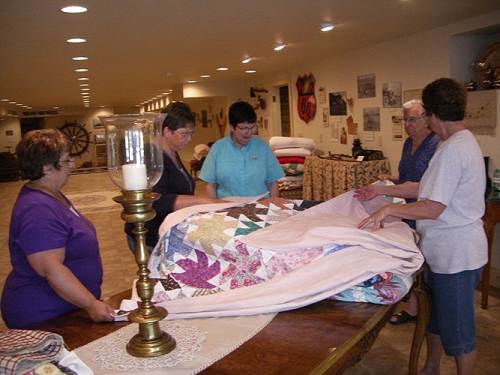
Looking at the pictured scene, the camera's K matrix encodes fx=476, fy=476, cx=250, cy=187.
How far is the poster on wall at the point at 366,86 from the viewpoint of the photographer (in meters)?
4.90

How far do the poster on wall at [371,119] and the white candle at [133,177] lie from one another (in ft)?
13.7

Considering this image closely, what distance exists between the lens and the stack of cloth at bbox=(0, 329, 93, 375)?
2.74 ft

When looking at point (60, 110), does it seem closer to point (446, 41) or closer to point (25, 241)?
point (446, 41)

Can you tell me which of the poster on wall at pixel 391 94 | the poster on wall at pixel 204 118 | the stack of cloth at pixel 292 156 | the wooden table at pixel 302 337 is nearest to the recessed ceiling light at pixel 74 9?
the wooden table at pixel 302 337

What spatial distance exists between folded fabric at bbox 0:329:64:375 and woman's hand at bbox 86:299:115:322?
0.38 meters

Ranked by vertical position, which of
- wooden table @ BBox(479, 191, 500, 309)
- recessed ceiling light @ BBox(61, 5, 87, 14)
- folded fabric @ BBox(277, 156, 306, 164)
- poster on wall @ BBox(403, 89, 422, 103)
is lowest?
wooden table @ BBox(479, 191, 500, 309)

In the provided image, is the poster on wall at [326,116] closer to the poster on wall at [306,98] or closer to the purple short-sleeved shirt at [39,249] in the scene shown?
the poster on wall at [306,98]

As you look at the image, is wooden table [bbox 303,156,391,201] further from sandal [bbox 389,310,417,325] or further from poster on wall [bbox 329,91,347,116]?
sandal [bbox 389,310,417,325]

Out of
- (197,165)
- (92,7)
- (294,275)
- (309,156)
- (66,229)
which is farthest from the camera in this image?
(197,165)

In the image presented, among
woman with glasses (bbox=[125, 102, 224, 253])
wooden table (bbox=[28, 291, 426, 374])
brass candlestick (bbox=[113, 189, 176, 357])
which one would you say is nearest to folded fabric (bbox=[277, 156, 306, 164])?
woman with glasses (bbox=[125, 102, 224, 253])

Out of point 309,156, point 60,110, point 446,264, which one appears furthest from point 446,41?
point 60,110

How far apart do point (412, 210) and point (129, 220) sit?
1103 millimetres

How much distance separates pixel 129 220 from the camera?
1.03 metres

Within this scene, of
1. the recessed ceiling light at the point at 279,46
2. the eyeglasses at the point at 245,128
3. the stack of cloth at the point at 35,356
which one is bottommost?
the stack of cloth at the point at 35,356
